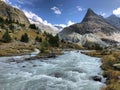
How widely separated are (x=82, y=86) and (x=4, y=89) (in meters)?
11.8

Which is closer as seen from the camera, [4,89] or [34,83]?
[4,89]

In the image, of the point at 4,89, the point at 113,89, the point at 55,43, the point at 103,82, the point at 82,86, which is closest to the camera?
the point at 113,89

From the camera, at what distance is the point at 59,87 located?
30.2m

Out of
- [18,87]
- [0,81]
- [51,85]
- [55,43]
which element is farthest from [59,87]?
[55,43]

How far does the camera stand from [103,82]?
3331 centimetres

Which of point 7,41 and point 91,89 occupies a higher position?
point 7,41

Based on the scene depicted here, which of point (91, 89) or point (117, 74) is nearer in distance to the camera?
point (91, 89)

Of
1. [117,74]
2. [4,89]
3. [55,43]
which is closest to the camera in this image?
[4,89]

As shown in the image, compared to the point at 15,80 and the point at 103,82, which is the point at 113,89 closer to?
the point at 103,82

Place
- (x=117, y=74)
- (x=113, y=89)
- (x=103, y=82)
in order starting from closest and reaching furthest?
(x=113, y=89) < (x=103, y=82) < (x=117, y=74)

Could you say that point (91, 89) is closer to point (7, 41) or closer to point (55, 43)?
point (7, 41)

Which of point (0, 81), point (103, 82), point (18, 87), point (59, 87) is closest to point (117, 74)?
point (103, 82)

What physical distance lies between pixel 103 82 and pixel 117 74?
3.96 m

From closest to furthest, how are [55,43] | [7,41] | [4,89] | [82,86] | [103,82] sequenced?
[4,89], [82,86], [103,82], [7,41], [55,43]
